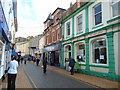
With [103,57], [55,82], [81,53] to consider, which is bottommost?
[55,82]

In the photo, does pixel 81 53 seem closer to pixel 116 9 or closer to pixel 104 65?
pixel 104 65

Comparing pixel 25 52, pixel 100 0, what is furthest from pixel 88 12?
pixel 25 52

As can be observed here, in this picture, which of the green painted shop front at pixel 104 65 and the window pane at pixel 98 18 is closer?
the green painted shop front at pixel 104 65

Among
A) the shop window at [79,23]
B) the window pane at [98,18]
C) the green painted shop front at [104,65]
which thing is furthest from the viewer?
the shop window at [79,23]

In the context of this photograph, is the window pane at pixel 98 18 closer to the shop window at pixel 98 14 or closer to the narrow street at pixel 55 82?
the shop window at pixel 98 14

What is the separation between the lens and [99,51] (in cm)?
1093

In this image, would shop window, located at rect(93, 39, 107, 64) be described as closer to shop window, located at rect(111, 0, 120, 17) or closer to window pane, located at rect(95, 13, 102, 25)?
window pane, located at rect(95, 13, 102, 25)

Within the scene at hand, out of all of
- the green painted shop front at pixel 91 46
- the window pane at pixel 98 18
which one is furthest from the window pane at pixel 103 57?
the window pane at pixel 98 18

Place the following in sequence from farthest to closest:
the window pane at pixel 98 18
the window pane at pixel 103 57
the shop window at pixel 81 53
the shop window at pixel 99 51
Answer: the shop window at pixel 81 53
the window pane at pixel 98 18
the shop window at pixel 99 51
the window pane at pixel 103 57

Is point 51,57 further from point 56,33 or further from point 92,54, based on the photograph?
point 92,54

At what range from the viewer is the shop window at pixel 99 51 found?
10.3 meters

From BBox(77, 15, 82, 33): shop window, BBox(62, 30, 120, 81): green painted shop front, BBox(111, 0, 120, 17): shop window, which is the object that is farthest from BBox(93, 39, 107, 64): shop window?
BBox(77, 15, 82, 33): shop window

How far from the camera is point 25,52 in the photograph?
60.1 meters

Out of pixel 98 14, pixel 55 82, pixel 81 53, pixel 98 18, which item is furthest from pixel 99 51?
pixel 55 82
